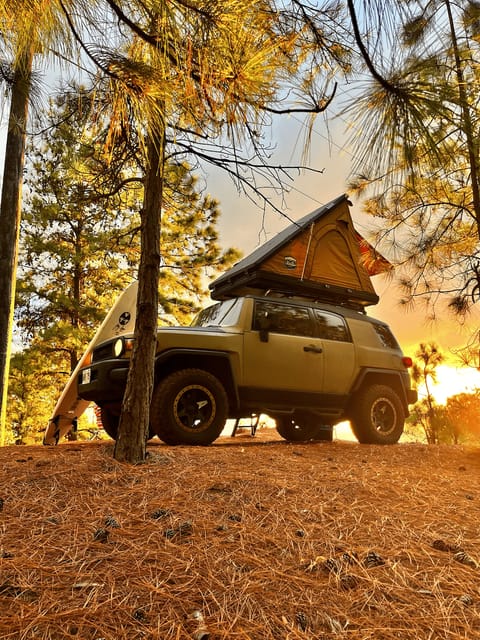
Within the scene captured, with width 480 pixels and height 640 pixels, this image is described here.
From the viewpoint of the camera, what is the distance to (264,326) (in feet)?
21.9

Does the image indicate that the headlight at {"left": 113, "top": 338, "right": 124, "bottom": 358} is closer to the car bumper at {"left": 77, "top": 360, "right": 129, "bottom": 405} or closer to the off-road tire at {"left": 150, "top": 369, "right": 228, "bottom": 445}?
the car bumper at {"left": 77, "top": 360, "right": 129, "bottom": 405}

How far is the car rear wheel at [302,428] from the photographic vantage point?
27.5 feet

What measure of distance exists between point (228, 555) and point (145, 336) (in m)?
2.54

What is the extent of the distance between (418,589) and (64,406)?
7.32 meters

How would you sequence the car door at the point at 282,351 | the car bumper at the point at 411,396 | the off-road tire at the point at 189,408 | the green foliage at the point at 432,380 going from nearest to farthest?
the off-road tire at the point at 189,408
the car door at the point at 282,351
the car bumper at the point at 411,396
the green foliage at the point at 432,380

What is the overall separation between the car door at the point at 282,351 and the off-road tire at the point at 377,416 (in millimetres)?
882

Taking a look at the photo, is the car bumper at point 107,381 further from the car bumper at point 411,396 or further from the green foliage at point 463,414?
the green foliage at point 463,414

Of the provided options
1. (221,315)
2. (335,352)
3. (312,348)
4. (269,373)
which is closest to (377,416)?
(335,352)

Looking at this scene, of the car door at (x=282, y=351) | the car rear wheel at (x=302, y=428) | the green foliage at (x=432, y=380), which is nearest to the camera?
the car door at (x=282, y=351)

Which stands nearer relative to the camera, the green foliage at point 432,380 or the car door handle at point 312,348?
the car door handle at point 312,348

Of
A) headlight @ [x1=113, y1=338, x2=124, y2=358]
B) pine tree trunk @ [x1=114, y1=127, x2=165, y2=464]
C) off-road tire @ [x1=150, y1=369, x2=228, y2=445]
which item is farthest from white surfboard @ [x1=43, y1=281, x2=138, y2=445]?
pine tree trunk @ [x1=114, y1=127, x2=165, y2=464]

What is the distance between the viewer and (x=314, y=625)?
1.78m

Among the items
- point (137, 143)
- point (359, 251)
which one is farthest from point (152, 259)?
point (359, 251)

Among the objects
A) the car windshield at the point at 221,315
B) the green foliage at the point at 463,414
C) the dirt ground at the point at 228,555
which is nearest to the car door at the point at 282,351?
the car windshield at the point at 221,315
